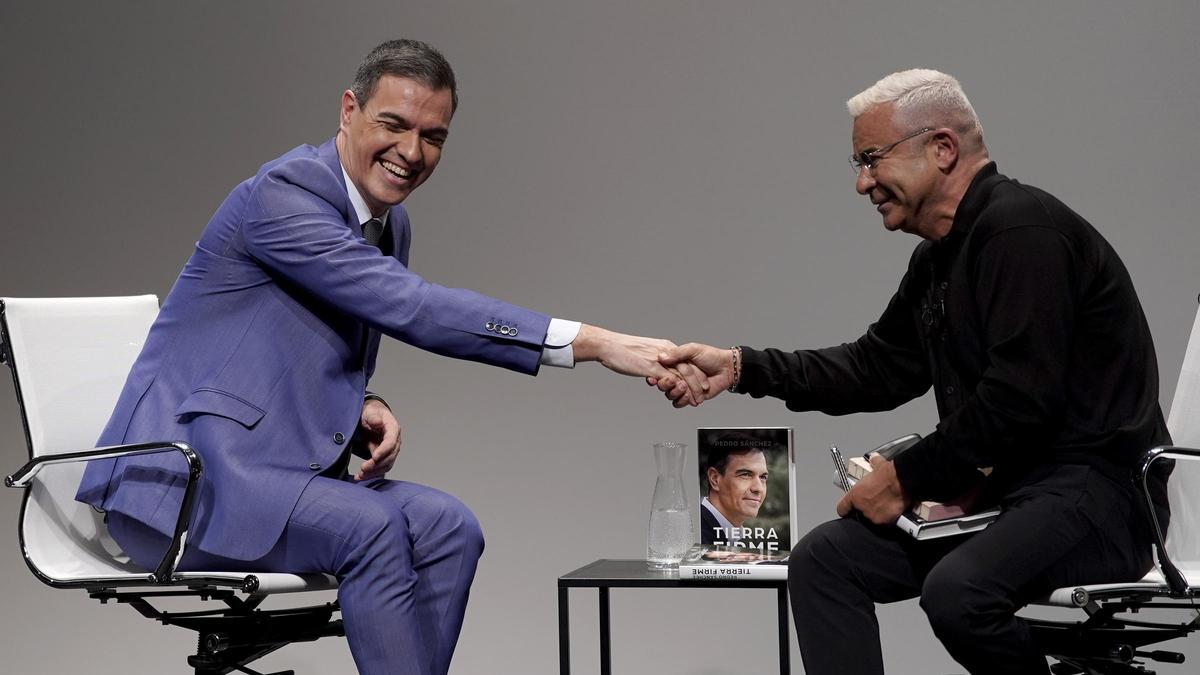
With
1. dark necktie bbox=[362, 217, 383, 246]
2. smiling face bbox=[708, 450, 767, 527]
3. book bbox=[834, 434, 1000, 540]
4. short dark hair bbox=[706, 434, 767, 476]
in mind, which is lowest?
book bbox=[834, 434, 1000, 540]

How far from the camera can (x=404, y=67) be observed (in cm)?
259

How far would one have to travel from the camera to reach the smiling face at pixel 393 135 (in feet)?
8.48

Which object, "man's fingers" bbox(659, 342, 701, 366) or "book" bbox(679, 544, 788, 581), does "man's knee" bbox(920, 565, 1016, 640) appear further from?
"man's fingers" bbox(659, 342, 701, 366)

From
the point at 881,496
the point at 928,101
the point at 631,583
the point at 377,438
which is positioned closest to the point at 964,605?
the point at 881,496

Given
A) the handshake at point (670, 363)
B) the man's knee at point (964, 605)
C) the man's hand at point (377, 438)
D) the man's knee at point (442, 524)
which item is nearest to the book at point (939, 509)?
the man's knee at point (964, 605)

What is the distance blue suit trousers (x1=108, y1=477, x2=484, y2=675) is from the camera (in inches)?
88.4

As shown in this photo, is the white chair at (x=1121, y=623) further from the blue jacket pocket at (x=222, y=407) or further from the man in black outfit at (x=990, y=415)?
the blue jacket pocket at (x=222, y=407)

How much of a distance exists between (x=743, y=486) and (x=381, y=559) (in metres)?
1.10

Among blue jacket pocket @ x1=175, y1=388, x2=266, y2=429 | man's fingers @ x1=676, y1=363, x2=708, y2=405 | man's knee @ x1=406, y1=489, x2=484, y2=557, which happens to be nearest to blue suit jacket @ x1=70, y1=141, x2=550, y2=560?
blue jacket pocket @ x1=175, y1=388, x2=266, y2=429

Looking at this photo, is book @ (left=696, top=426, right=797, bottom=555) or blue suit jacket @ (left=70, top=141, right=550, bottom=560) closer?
blue suit jacket @ (left=70, top=141, right=550, bottom=560)

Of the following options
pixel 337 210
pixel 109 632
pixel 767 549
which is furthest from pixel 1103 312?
pixel 109 632

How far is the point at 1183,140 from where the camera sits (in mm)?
3812

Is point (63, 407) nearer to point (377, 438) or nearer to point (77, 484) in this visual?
point (77, 484)

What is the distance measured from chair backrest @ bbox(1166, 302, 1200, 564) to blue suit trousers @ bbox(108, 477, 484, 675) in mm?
1525
